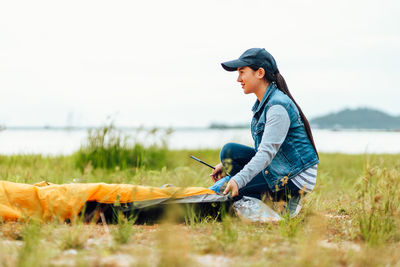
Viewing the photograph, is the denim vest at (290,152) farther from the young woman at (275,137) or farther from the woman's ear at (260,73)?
the woman's ear at (260,73)

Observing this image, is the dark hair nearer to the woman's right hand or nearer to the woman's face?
the woman's face

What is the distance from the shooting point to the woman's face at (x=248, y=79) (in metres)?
3.00

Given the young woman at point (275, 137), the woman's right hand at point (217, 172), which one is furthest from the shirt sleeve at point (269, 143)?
the woman's right hand at point (217, 172)

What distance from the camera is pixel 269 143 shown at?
279cm

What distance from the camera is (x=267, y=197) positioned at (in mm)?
3053

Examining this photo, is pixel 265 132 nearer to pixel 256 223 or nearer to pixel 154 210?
pixel 256 223

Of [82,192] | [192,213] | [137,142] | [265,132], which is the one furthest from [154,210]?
[137,142]

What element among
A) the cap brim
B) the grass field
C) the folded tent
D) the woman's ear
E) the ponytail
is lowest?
the grass field

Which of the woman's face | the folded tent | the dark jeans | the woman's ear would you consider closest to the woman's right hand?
the dark jeans

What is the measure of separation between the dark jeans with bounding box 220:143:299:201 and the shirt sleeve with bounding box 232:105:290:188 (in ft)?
0.62

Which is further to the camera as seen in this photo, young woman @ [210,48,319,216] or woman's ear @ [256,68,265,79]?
woman's ear @ [256,68,265,79]

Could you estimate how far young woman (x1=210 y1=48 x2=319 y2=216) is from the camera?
2814 millimetres

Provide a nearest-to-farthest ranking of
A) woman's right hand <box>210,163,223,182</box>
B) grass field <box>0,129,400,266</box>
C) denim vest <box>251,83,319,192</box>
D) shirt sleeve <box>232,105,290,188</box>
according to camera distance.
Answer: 1. grass field <box>0,129,400,266</box>
2. shirt sleeve <box>232,105,290,188</box>
3. denim vest <box>251,83,319,192</box>
4. woman's right hand <box>210,163,223,182</box>

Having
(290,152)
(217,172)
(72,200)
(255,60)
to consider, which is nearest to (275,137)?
(290,152)
